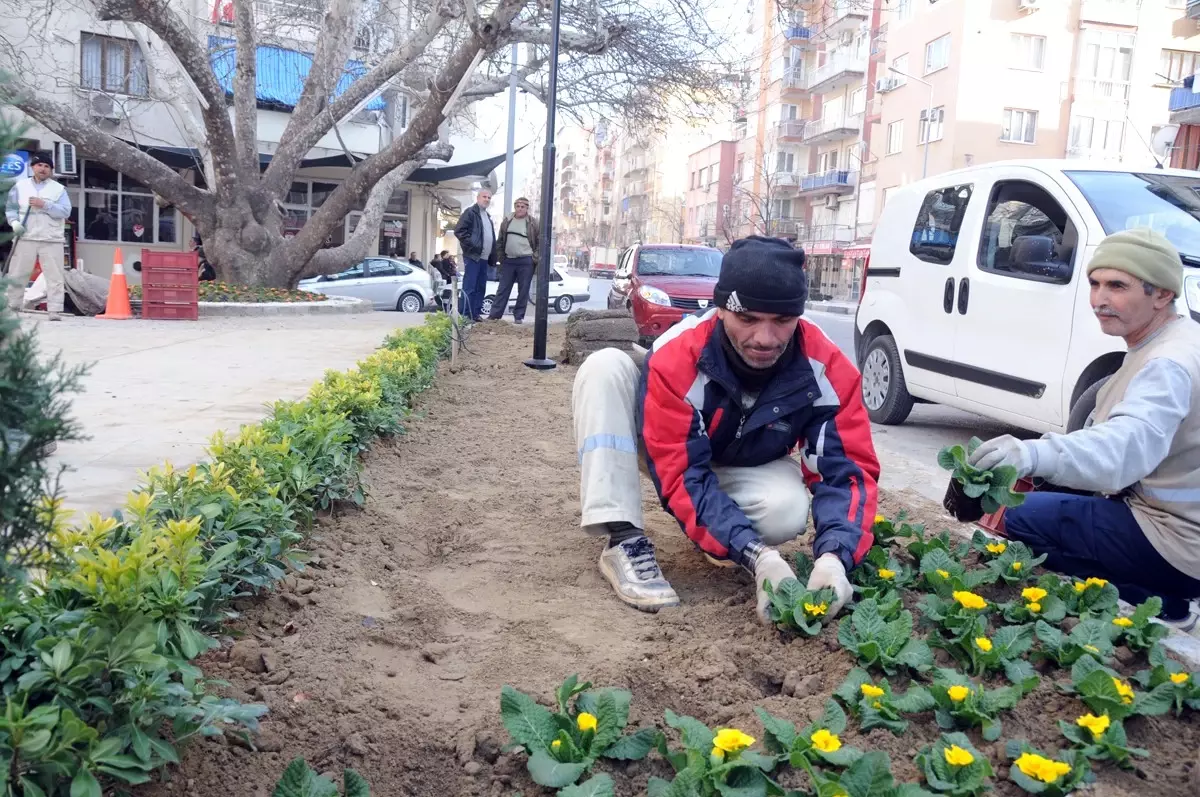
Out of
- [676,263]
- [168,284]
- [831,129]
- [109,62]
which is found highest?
[831,129]

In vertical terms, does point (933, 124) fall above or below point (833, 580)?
above

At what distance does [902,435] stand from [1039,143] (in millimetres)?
38662

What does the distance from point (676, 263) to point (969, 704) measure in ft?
39.6

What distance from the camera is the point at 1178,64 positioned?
3953 centimetres

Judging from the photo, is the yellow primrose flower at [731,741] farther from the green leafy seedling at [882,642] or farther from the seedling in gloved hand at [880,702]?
the green leafy seedling at [882,642]

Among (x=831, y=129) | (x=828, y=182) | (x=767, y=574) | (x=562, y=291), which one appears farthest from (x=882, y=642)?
(x=831, y=129)

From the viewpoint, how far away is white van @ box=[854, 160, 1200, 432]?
17.6 feet

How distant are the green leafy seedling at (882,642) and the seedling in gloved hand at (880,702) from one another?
111mm

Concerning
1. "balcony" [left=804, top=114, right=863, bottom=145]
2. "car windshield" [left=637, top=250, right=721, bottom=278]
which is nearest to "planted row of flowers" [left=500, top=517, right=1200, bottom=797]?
"car windshield" [left=637, top=250, right=721, bottom=278]

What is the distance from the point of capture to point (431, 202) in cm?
3272

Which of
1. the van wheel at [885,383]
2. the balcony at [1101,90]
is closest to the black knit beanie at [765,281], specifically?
the van wheel at [885,383]

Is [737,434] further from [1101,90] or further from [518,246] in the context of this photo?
[1101,90]

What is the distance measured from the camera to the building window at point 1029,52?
39.3m

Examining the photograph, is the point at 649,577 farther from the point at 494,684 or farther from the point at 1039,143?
the point at 1039,143
